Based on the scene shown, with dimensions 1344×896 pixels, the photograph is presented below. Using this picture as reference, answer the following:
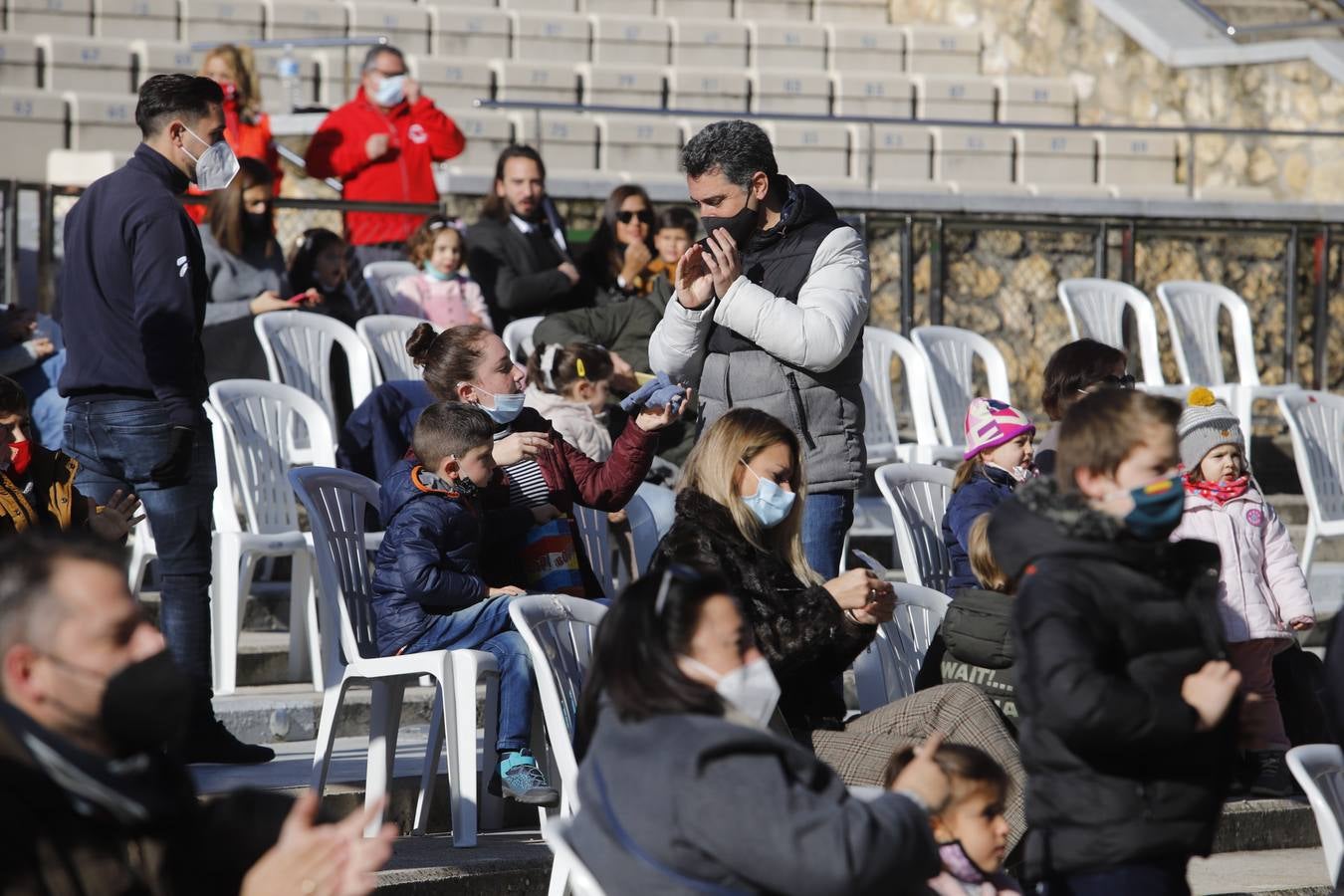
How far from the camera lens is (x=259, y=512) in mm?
6016

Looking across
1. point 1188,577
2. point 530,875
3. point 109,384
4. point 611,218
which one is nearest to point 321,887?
point 1188,577

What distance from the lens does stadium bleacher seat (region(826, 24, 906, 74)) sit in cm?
1418

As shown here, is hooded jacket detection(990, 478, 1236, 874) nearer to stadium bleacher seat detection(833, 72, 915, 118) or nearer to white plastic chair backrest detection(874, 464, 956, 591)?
white plastic chair backrest detection(874, 464, 956, 591)

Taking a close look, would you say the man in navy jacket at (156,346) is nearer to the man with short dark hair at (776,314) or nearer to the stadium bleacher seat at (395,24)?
the man with short dark hair at (776,314)

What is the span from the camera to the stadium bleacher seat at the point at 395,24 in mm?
13305

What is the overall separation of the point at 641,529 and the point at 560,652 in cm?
191

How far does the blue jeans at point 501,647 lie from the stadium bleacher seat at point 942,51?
10623 millimetres

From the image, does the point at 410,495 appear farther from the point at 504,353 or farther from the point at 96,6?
the point at 96,6

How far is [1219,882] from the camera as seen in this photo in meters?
4.77

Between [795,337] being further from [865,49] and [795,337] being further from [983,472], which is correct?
[865,49]

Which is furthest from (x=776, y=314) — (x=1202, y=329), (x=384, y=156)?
(x=1202, y=329)

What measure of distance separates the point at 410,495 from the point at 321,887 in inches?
90.4

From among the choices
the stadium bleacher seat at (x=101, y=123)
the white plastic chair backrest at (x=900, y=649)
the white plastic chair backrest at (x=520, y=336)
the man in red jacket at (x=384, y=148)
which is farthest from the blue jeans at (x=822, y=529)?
the stadium bleacher seat at (x=101, y=123)

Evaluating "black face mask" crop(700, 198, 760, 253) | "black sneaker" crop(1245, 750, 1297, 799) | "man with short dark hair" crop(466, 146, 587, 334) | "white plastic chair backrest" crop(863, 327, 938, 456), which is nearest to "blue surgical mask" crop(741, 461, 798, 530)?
"black face mask" crop(700, 198, 760, 253)
